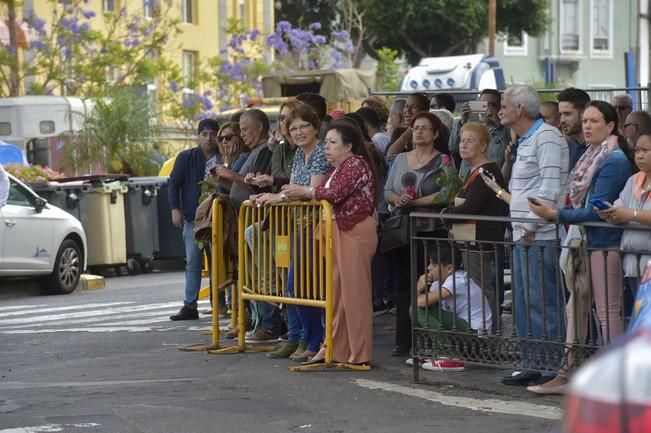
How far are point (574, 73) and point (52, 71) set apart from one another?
35.9 metres

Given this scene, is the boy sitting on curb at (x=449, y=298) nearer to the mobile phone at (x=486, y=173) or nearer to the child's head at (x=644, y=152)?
the mobile phone at (x=486, y=173)

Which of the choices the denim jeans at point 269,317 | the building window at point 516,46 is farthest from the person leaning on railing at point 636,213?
the building window at point 516,46

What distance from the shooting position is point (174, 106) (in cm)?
4125

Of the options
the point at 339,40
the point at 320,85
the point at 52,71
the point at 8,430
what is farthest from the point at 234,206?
the point at 339,40

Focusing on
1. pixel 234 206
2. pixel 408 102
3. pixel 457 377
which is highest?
pixel 408 102

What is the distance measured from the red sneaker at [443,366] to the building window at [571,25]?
58963 millimetres

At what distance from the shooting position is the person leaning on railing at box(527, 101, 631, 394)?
8250 millimetres

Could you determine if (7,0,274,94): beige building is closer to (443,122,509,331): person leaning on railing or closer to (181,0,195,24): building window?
(181,0,195,24): building window

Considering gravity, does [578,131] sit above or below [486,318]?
above

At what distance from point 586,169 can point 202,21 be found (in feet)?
144

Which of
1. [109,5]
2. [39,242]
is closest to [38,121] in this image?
[39,242]

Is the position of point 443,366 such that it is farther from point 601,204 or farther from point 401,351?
point 601,204

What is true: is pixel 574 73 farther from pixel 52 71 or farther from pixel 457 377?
pixel 457 377

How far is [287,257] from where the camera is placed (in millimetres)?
10445
